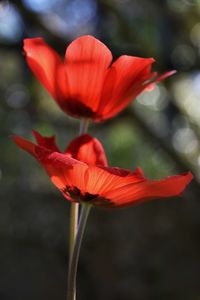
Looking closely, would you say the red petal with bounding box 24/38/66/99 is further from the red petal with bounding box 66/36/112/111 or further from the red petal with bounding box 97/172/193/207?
the red petal with bounding box 97/172/193/207

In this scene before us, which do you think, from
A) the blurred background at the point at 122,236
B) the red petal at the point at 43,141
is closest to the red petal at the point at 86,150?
the red petal at the point at 43,141

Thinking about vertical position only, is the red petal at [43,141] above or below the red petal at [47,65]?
below

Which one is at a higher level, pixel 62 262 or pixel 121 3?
pixel 121 3

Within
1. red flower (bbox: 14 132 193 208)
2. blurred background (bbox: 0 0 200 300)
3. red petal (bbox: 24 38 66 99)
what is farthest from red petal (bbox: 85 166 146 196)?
blurred background (bbox: 0 0 200 300)

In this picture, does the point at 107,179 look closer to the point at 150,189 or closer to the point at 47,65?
the point at 150,189

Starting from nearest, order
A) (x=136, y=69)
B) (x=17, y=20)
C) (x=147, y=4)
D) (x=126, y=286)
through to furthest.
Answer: (x=136, y=69) → (x=17, y=20) → (x=126, y=286) → (x=147, y=4)

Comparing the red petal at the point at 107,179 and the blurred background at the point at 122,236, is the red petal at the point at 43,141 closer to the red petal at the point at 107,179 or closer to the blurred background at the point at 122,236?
the red petal at the point at 107,179

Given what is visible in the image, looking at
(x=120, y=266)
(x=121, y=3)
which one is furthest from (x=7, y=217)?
(x=121, y=3)

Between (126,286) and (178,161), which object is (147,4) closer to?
(178,161)
